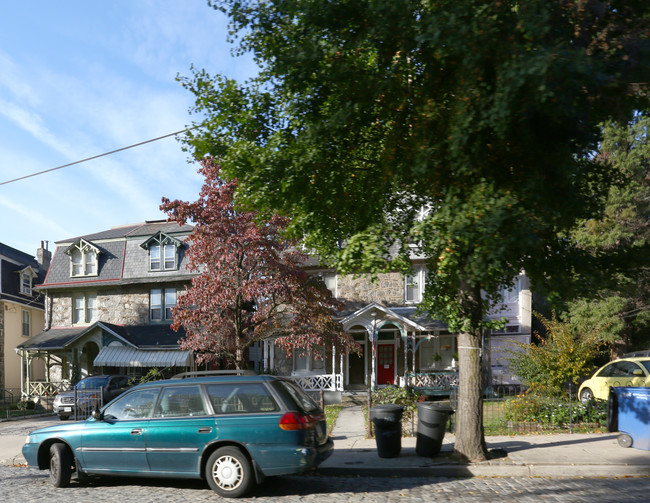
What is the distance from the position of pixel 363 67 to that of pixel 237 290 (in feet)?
32.7

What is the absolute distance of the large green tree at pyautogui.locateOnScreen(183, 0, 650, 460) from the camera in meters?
8.38

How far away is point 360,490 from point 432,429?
2283mm

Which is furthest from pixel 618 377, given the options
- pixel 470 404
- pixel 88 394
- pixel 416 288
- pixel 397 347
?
pixel 88 394

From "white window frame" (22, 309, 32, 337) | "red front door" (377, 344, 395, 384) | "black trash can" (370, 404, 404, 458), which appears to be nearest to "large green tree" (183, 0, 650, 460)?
"black trash can" (370, 404, 404, 458)

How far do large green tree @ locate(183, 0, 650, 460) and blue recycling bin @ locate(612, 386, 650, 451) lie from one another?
280 centimetres

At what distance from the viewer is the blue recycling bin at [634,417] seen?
1070 cm

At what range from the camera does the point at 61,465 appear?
9.45 meters

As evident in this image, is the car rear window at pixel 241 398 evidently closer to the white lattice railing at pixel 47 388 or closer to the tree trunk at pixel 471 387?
the tree trunk at pixel 471 387

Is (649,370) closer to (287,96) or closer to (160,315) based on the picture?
(287,96)

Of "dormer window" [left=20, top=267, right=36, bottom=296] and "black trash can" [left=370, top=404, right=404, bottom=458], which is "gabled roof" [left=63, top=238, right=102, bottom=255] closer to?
"dormer window" [left=20, top=267, right=36, bottom=296]

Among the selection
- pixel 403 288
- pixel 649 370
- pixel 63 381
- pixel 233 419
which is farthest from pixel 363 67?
pixel 63 381

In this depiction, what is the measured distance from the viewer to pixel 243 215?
1891cm

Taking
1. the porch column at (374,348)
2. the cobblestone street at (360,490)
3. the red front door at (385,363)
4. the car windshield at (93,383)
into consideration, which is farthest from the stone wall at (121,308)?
the cobblestone street at (360,490)

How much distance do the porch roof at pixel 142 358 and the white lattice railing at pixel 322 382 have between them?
505cm
